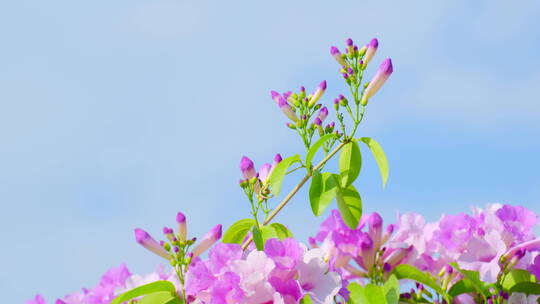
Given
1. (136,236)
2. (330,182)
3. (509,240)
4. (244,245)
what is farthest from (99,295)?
(509,240)

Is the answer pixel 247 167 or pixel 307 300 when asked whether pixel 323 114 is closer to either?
pixel 247 167

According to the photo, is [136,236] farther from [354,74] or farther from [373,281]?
[354,74]

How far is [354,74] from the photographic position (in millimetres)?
3178

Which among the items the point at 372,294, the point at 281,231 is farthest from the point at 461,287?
the point at 281,231

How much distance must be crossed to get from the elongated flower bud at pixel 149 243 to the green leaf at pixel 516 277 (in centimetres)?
132

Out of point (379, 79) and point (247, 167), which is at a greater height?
point (379, 79)

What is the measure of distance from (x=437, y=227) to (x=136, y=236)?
1.20 metres

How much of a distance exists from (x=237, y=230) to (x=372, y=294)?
2.43ft

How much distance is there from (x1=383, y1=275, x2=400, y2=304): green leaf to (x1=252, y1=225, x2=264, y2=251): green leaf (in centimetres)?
50

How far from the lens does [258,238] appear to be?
2820 mm

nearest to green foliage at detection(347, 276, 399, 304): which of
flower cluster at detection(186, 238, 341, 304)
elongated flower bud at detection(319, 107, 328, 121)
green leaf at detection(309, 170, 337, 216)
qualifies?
flower cluster at detection(186, 238, 341, 304)

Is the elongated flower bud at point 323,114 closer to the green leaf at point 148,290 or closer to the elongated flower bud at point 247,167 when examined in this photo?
the elongated flower bud at point 247,167

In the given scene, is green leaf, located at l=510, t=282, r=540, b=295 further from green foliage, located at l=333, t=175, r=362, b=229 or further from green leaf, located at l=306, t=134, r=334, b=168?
green leaf, located at l=306, t=134, r=334, b=168

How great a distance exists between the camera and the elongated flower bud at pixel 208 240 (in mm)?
2914
